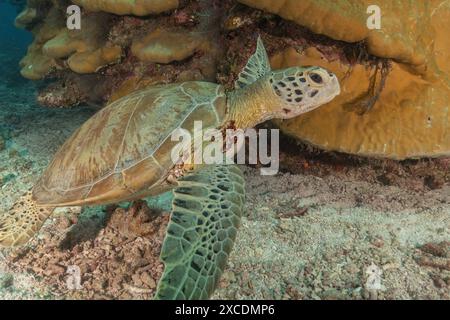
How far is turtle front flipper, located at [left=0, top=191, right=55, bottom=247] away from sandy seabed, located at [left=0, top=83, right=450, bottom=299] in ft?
0.37

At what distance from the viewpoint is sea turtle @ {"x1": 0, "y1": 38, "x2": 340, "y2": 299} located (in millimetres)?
2570

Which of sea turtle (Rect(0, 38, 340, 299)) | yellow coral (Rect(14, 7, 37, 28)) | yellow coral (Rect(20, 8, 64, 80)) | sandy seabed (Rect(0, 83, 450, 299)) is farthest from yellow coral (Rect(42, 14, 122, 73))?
yellow coral (Rect(14, 7, 37, 28))

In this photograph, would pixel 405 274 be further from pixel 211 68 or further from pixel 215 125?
pixel 211 68

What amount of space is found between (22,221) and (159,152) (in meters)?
1.34

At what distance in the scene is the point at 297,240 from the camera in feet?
8.94

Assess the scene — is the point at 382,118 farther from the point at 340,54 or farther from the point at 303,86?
the point at 303,86

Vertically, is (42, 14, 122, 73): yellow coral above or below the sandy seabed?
above

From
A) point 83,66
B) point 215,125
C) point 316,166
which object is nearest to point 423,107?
point 316,166

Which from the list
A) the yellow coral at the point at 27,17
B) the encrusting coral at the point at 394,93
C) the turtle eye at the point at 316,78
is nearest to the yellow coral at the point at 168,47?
the encrusting coral at the point at 394,93

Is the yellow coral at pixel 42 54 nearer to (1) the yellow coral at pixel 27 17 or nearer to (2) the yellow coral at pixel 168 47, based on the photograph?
(1) the yellow coral at pixel 27 17

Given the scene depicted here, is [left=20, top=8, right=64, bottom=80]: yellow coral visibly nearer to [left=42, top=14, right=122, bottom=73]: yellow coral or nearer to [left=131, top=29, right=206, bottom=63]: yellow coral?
[left=42, top=14, right=122, bottom=73]: yellow coral

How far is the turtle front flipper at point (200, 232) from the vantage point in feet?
6.41
